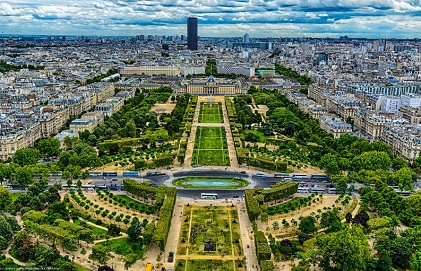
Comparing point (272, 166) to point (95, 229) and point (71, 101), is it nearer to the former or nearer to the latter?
point (95, 229)

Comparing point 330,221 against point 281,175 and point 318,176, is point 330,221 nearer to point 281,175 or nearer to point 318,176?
point 281,175

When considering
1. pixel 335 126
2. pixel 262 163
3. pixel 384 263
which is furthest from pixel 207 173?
pixel 384 263

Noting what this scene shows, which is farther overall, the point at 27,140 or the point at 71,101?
the point at 71,101

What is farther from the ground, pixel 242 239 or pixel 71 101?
pixel 71 101

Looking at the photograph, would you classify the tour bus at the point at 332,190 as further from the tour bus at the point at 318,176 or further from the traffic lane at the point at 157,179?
the traffic lane at the point at 157,179

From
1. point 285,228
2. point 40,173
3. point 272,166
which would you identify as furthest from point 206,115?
point 285,228

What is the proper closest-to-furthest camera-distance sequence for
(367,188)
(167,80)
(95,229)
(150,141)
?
(95,229) < (367,188) < (150,141) < (167,80)

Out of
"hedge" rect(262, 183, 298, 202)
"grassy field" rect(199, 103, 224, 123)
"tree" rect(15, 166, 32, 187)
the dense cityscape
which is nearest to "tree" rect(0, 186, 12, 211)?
the dense cityscape
